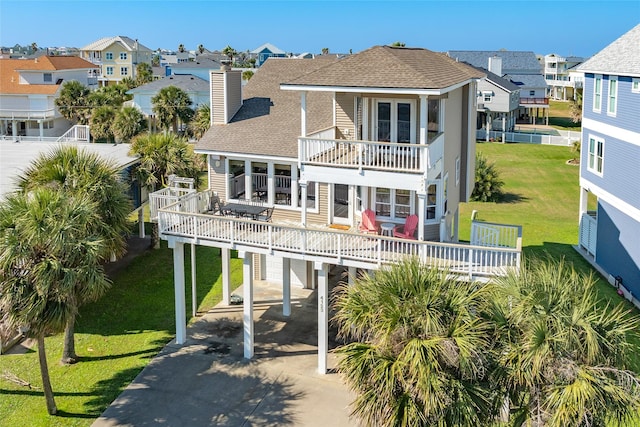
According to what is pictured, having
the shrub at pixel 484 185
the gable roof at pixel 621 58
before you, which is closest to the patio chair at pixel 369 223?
the gable roof at pixel 621 58

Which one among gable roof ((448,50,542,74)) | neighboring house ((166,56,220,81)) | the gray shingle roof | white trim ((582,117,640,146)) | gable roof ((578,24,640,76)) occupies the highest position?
gable roof ((448,50,542,74))

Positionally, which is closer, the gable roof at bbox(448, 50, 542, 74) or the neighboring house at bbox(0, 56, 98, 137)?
the neighboring house at bbox(0, 56, 98, 137)

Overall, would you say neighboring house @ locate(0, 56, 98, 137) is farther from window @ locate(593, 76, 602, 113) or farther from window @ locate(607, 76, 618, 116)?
window @ locate(607, 76, 618, 116)

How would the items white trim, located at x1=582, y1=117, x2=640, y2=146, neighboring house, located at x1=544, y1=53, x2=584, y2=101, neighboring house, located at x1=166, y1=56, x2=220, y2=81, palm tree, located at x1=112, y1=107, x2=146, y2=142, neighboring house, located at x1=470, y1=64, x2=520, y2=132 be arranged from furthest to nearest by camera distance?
neighboring house, located at x1=544, y1=53, x2=584, y2=101 → neighboring house, located at x1=166, y1=56, x2=220, y2=81 → neighboring house, located at x1=470, y1=64, x2=520, y2=132 → palm tree, located at x1=112, y1=107, x2=146, y2=142 → white trim, located at x1=582, y1=117, x2=640, y2=146

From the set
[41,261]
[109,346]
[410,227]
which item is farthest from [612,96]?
[41,261]

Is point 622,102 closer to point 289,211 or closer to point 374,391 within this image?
point 289,211

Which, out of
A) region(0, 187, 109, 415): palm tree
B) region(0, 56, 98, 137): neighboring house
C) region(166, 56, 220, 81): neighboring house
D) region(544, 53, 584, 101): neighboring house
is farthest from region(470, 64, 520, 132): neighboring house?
region(0, 187, 109, 415): palm tree

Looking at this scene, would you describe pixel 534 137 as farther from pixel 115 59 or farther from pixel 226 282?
pixel 115 59
